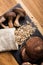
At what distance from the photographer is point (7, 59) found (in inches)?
48.0

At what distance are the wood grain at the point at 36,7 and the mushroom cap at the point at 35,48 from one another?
20 centimetres

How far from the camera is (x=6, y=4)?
→ 1354 mm

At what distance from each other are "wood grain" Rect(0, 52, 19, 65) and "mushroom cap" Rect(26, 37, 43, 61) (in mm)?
106

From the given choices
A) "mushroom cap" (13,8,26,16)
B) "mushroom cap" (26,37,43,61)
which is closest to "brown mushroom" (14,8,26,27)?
"mushroom cap" (13,8,26,16)

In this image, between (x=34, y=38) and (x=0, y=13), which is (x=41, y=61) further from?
(x=0, y=13)

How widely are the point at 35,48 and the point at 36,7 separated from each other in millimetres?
329

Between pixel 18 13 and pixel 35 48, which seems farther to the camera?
pixel 18 13

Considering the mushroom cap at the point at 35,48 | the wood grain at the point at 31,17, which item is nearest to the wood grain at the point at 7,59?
the mushroom cap at the point at 35,48

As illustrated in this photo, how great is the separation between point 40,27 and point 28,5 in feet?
0.57

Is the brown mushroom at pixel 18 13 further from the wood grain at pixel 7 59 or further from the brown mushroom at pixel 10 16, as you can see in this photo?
the wood grain at pixel 7 59

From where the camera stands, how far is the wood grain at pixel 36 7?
4.42 ft

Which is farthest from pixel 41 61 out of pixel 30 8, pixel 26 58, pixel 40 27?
pixel 30 8

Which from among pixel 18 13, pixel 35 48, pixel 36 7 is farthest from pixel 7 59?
pixel 36 7

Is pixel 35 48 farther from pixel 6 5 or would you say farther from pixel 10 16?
pixel 6 5
